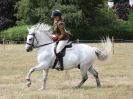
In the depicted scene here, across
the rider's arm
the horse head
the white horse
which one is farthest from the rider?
the horse head

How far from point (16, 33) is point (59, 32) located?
45479mm

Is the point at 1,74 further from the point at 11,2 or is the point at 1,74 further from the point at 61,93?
the point at 11,2

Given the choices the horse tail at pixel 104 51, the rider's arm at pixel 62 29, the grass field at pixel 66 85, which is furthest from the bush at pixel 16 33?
the rider's arm at pixel 62 29

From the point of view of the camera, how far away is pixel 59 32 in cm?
1503

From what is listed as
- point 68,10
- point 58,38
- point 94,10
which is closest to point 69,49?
point 58,38

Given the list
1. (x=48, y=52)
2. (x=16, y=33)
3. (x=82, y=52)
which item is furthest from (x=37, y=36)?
(x=16, y=33)

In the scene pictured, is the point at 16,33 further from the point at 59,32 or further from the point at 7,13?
the point at 59,32

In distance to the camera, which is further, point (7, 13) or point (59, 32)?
point (7, 13)

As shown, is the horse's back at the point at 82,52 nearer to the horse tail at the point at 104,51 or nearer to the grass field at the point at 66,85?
the horse tail at the point at 104,51

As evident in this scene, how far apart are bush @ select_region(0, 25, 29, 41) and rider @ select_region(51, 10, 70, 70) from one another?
4433cm

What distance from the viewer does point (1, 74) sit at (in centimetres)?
1966

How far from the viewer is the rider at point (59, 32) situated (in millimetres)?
14773

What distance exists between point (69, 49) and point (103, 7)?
52.8 metres

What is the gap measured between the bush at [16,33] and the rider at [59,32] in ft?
145
